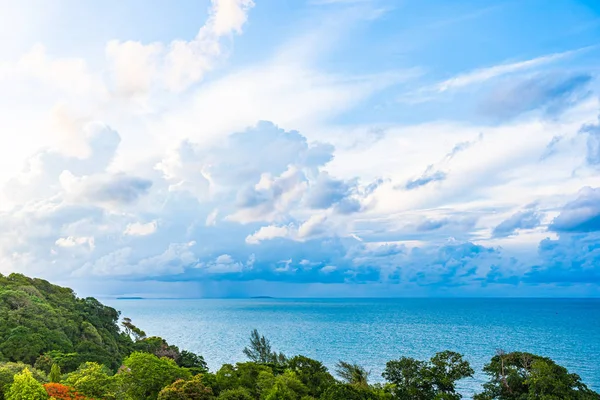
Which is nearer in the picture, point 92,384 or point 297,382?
point 297,382

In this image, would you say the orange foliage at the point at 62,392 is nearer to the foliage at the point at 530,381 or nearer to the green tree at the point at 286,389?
the green tree at the point at 286,389

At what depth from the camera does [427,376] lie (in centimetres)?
3519

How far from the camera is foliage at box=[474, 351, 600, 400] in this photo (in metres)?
30.8

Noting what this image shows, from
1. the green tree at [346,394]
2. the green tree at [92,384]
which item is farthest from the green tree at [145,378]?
the green tree at [346,394]

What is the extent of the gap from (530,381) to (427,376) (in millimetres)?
6811

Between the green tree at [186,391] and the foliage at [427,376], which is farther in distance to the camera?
the foliage at [427,376]

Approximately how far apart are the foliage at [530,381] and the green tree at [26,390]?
1128 inches

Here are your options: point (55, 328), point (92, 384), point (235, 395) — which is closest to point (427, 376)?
point (235, 395)

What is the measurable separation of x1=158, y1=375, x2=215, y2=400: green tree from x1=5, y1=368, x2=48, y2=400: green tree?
291 inches

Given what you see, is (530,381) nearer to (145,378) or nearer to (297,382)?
(297,382)

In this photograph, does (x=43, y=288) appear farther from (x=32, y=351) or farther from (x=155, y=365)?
(x=155, y=365)

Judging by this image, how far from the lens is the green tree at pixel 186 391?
32.1 metres

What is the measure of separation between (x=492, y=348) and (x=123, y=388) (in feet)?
340

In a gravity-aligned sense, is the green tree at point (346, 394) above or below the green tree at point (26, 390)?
below
